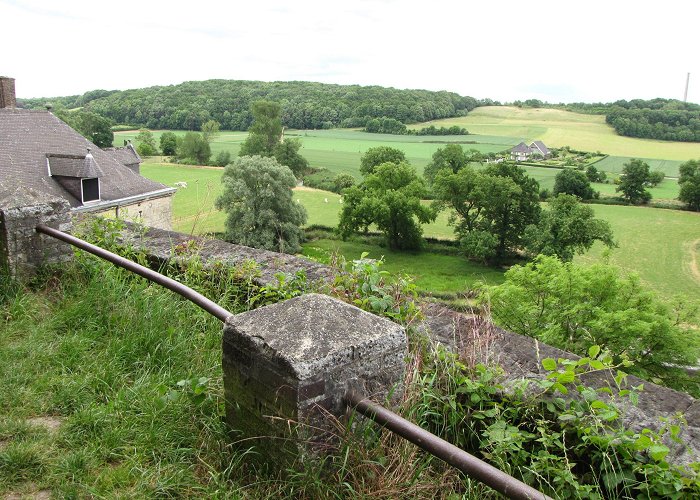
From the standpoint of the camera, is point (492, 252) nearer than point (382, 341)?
No

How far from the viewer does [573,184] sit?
59656mm

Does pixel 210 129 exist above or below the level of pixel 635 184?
above

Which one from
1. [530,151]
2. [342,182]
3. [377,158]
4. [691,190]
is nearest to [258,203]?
[342,182]

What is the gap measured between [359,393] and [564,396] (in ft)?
3.64

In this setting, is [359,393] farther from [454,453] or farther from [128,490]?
[128,490]

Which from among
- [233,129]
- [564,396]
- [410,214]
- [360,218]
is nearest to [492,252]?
[410,214]

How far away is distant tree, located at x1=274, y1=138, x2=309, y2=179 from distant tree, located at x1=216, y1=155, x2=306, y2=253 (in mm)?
25856

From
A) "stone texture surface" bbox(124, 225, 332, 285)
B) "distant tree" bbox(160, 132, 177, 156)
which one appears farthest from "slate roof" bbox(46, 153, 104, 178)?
"distant tree" bbox(160, 132, 177, 156)

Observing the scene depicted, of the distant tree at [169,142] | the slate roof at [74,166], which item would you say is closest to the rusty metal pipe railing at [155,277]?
the slate roof at [74,166]

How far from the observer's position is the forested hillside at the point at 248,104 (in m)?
92.1

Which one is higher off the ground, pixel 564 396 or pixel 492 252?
pixel 564 396

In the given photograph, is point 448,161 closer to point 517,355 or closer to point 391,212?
point 391,212

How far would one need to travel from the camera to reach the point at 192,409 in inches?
121

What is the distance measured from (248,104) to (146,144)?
25552 mm
